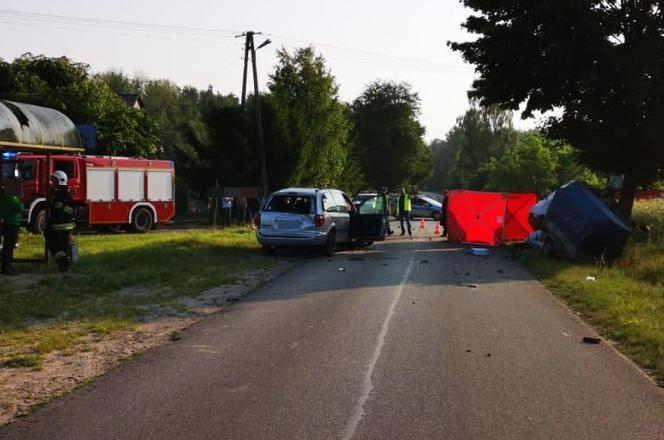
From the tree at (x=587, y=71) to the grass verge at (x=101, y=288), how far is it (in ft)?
33.3

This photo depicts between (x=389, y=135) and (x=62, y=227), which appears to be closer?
(x=62, y=227)

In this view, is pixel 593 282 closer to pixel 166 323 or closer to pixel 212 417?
pixel 166 323

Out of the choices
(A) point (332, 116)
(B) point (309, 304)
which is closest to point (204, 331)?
(B) point (309, 304)

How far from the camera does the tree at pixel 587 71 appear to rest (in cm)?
2070

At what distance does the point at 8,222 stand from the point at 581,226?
12.8 meters

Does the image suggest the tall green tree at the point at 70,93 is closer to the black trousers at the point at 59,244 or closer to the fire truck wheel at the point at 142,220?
the fire truck wheel at the point at 142,220

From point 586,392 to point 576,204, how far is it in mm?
12878

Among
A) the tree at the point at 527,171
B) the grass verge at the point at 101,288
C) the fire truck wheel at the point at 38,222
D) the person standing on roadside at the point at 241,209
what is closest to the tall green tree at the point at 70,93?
the person standing on roadside at the point at 241,209

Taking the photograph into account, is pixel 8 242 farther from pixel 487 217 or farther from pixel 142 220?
pixel 142 220

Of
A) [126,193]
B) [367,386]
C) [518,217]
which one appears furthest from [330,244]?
[367,386]

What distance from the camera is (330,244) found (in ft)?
61.6

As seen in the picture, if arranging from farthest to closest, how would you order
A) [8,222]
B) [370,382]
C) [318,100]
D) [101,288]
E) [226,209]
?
[318,100] → [226,209] → [8,222] → [101,288] → [370,382]

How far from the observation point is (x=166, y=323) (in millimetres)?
9172

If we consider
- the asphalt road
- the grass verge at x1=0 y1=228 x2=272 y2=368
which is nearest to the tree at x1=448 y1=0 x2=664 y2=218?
the grass verge at x1=0 y1=228 x2=272 y2=368
